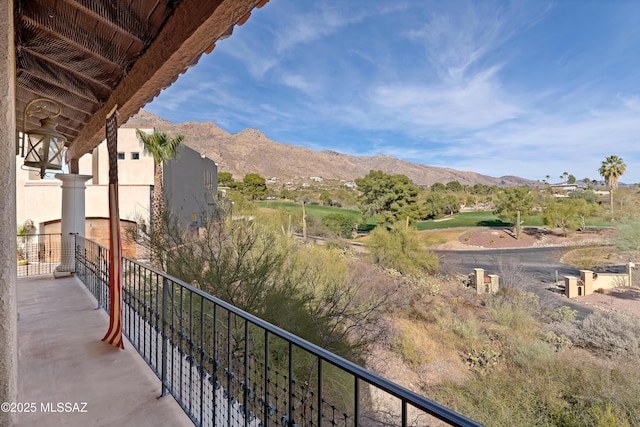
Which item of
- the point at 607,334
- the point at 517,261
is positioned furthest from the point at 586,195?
the point at 607,334

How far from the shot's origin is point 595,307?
13.0 meters

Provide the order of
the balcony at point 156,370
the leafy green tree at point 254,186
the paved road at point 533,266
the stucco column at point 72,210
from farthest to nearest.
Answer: the leafy green tree at point 254,186 < the paved road at point 533,266 < the stucco column at point 72,210 < the balcony at point 156,370

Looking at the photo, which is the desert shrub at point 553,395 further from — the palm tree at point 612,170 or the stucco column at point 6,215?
the palm tree at point 612,170

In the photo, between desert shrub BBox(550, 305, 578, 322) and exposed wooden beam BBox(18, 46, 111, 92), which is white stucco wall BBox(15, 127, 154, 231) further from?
desert shrub BBox(550, 305, 578, 322)

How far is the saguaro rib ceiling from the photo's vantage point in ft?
4.77

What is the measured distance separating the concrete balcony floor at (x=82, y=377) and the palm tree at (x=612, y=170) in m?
31.1

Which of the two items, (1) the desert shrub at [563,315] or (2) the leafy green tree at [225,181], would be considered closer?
(1) the desert shrub at [563,315]

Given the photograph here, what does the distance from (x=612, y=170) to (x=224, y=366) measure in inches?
1205

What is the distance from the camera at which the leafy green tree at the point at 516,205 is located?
26.7 meters

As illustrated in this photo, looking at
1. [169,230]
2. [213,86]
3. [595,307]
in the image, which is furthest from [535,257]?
[213,86]

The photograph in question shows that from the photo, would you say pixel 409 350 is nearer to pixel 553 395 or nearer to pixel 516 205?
pixel 553 395

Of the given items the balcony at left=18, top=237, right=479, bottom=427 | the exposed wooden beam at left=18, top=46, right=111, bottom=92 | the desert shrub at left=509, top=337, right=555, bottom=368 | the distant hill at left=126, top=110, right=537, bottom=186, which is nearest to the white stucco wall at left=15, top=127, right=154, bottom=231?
the balcony at left=18, top=237, right=479, bottom=427

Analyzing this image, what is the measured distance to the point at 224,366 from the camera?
2537 millimetres

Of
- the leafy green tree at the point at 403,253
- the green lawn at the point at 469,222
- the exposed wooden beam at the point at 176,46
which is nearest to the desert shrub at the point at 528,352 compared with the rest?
the leafy green tree at the point at 403,253
